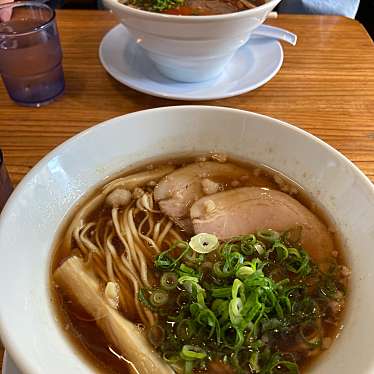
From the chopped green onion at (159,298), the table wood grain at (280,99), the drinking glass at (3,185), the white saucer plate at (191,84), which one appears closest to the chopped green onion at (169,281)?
the chopped green onion at (159,298)

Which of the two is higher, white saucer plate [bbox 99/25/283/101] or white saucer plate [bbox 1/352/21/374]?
white saucer plate [bbox 99/25/283/101]

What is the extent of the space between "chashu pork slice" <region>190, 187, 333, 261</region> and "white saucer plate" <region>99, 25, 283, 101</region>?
1.50ft

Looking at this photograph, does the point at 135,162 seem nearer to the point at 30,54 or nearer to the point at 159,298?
the point at 159,298

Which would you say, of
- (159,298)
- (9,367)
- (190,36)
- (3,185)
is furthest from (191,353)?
(190,36)

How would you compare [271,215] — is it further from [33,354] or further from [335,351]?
[33,354]

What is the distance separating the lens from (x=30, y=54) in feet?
5.10

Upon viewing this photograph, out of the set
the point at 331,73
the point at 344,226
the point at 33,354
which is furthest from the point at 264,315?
the point at 331,73

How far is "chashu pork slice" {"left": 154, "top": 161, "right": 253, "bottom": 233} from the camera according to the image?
4.09 feet

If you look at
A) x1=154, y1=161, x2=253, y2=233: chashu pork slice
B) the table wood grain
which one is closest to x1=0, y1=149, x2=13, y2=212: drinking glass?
the table wood grain

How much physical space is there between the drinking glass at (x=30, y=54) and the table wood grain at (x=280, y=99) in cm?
5

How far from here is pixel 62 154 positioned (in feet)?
3.68

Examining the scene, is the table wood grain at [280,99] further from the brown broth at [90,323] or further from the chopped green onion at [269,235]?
the chopped green onion at [269,235]

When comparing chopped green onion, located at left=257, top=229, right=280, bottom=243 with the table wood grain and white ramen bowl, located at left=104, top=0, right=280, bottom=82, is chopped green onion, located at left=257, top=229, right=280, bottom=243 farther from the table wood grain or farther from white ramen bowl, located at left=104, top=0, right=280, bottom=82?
white ramen bowl, located at left=104, top=0, right=280, bottom=82

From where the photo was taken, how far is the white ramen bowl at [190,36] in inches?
54.1
